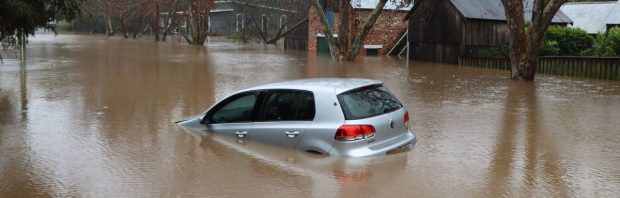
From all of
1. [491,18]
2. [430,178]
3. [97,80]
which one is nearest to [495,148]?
[430,178]

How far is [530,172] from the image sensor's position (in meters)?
7.44

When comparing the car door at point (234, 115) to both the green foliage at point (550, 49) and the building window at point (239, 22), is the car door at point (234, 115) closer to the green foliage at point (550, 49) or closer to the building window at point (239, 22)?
the green foliage at point (550, 49)

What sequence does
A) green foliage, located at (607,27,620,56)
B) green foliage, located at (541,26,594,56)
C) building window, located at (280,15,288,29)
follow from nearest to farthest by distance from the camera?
green foliage, located at (607,27,620,56)
green foliage, located at (541,26,594,56)
building window, located at (280,15,288,29)

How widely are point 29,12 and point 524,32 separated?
552 inches

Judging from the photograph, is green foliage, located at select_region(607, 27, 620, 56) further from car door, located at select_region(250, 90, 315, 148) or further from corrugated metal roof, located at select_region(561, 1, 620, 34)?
car door, located at select_region(250, 90, 315, 148)

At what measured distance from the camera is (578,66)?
2156 cm

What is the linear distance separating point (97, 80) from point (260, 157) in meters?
12.4

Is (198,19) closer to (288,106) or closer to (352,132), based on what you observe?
(288,106)

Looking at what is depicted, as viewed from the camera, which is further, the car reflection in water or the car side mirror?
the car side mirror

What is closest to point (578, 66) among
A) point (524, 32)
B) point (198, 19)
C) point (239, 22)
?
point (524, 32)

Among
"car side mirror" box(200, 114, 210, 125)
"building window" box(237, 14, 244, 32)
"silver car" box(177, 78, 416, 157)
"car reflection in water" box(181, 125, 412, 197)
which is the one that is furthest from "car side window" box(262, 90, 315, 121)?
"building window" box(237, 14, 244, 32)

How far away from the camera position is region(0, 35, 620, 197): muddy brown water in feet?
22.1

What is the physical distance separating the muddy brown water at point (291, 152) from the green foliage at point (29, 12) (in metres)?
1.64

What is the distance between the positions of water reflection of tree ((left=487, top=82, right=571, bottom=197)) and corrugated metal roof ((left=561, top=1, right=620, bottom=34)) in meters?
24.1
